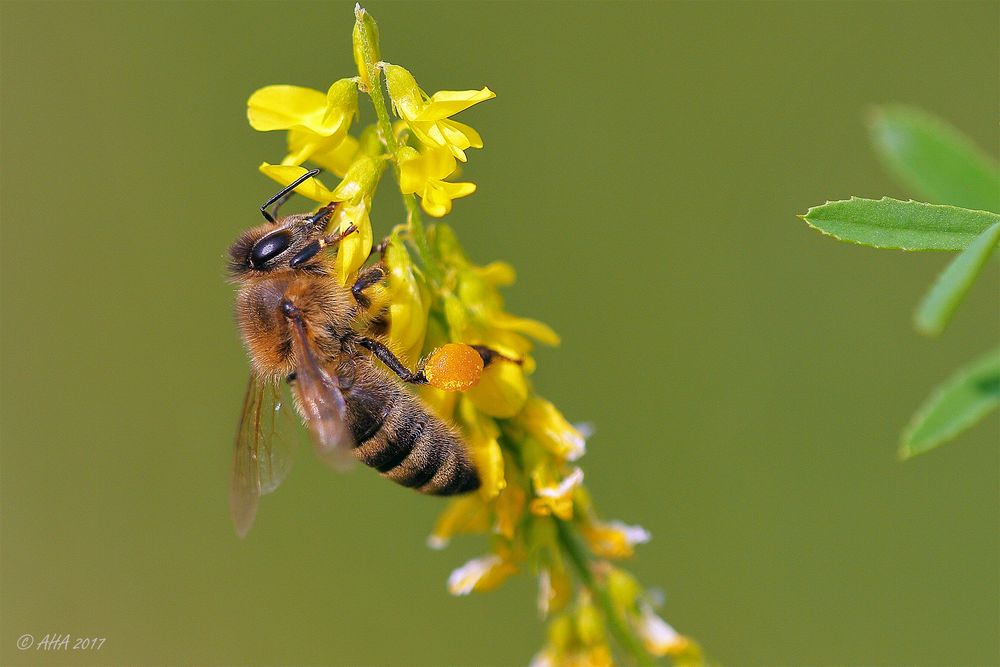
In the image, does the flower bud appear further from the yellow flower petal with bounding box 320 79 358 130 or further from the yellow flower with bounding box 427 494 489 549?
the yellow flower with bounding box 427 494 489 549

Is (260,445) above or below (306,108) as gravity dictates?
below

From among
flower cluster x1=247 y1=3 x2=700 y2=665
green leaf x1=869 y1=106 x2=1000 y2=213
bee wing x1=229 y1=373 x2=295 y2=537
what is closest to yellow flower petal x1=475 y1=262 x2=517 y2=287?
flower cluster x1=247 y1=3 x2=700 y2=665

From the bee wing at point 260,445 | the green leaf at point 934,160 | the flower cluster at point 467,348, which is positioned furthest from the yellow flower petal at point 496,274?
the green leaf at point 934,160

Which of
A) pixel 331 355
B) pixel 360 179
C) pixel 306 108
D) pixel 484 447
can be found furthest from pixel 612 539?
pixel 306 108

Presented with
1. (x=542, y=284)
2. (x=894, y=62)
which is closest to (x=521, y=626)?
(x=542, y=284)

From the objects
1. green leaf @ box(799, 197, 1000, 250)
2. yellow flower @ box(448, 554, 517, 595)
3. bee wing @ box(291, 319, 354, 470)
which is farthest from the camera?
yellow flower @ box(448, 554, 517, 595)

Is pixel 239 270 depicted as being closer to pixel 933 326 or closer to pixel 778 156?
pixel 933 326

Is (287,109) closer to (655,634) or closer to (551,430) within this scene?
(551,430)
